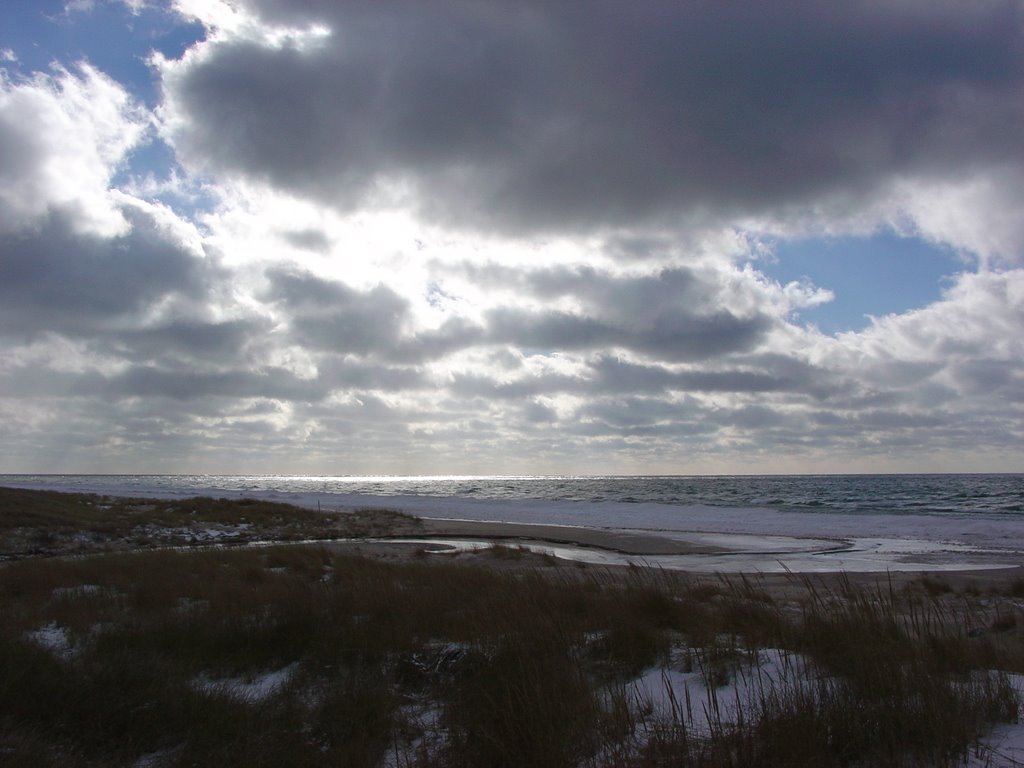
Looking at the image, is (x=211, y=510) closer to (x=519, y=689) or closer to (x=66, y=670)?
(x=66, y=670)

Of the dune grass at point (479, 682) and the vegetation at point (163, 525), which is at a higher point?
the dune grass at point (479, 682)

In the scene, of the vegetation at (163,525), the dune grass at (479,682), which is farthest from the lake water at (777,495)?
the dune grass at (479,682)

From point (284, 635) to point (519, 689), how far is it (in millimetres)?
3645

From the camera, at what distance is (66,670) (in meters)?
5.86

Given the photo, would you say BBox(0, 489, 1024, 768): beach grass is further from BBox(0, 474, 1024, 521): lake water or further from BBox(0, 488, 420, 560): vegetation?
BBox(0, 474, 1024, 521): lake water

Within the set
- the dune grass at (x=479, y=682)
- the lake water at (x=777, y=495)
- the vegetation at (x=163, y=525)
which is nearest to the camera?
the dune grass at (x=479, y=682)

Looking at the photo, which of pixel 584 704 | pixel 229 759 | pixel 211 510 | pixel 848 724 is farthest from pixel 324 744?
pixel 211 510

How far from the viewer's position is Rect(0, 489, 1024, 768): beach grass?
421 centimetres

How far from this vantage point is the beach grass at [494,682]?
13.8 feet

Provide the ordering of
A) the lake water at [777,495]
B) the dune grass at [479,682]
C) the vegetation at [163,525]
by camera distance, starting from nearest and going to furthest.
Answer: the dune grass at [479,682], the vegetation at [163,525], the lake water at [777,495]

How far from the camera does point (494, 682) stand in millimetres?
5551

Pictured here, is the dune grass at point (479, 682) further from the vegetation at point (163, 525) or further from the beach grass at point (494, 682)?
the vegetation at point (163, 525)

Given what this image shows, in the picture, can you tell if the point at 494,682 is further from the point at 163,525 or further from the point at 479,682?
the point at 163,525

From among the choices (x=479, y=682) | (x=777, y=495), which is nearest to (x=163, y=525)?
(x=479, y=682)
